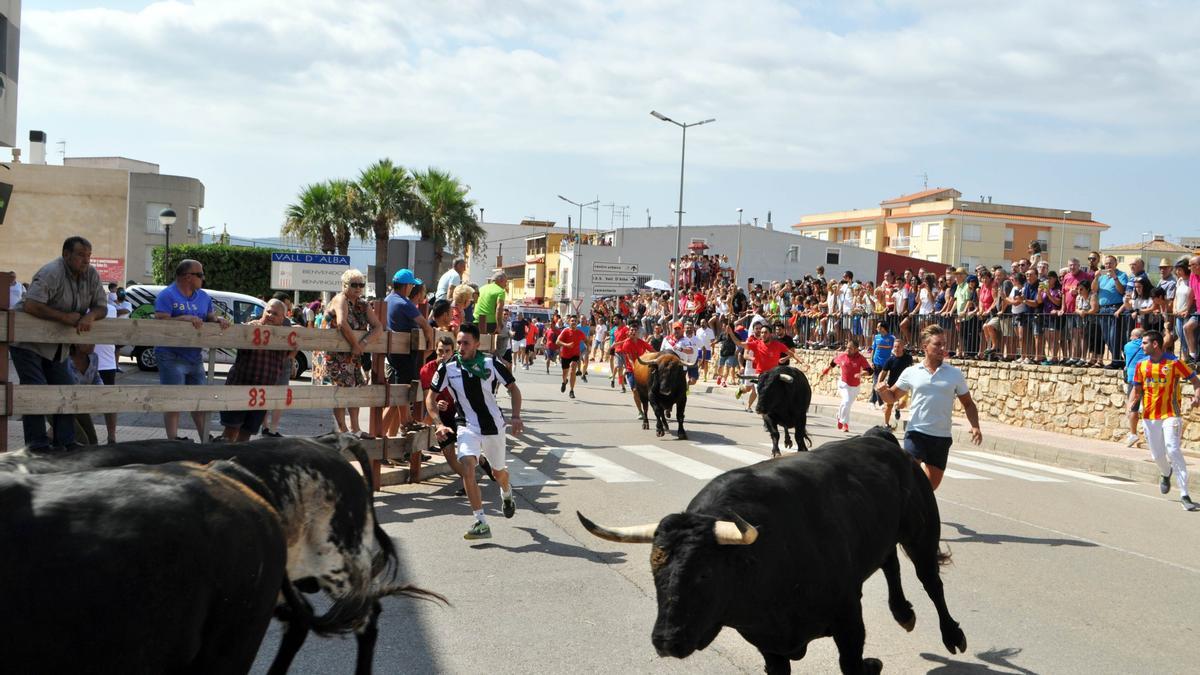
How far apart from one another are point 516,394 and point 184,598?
5.96 metres

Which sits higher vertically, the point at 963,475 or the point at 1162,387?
the point at 1162,387

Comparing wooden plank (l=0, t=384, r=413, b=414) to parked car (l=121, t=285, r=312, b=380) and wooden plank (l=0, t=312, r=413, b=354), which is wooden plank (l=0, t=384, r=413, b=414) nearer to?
wooden plank (l=0, t=312, r=413, b=354)

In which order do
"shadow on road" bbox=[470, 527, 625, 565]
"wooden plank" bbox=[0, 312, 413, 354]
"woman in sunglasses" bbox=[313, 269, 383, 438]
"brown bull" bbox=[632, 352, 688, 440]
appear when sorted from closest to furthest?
"wooden plank" bbox=[0, 312, 413, 354]
"shadow on road" bbox=[470, 527, 625, 565]
"woman in sunglasses" bbox=[313, 269, 383, 438]
"brown bull" bbox=[632, 352, 688, 440]

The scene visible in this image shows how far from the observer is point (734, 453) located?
14109 mm

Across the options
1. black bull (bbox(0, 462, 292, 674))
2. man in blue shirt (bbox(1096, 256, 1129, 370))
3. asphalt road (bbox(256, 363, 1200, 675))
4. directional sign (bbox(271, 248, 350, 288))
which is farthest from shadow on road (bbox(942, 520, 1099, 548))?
directional sign (bbox(271, 248, 350, 288))

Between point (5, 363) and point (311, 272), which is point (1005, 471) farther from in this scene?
point (311, 272)

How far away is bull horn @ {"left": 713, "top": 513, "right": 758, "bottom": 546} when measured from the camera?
403cm

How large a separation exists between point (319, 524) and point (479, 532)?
3.78 metres

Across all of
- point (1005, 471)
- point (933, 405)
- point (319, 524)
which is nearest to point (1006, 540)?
point (933, 405)

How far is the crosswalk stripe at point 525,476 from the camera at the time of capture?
11023 mm

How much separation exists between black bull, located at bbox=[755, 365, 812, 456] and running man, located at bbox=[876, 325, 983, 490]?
4818mm

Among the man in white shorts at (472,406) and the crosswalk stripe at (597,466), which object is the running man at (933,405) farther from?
the crosswalk stripe at (597,466)

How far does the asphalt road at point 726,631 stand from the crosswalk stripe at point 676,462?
0.06m

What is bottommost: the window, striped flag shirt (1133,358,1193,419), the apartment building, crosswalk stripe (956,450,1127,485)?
crosswalk stripe (956,450,1127,485)
